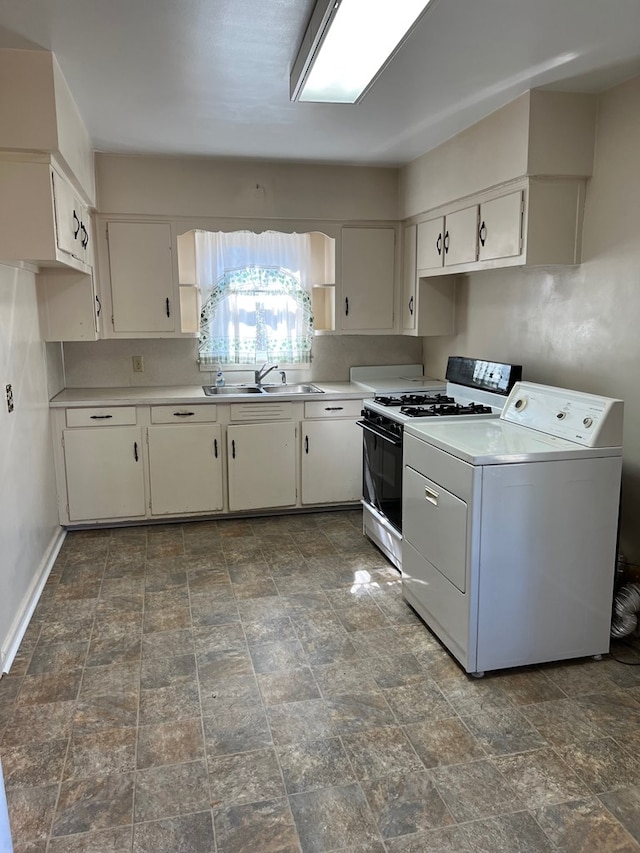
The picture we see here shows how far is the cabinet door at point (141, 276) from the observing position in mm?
4172

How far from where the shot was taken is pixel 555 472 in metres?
2.46

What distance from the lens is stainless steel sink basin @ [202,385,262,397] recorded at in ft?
15.0

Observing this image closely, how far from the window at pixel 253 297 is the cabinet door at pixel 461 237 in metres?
1.26

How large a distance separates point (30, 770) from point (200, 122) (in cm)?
301

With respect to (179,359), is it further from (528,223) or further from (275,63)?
(528,223)

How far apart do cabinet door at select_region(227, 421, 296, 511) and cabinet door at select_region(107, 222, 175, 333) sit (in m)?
0.93

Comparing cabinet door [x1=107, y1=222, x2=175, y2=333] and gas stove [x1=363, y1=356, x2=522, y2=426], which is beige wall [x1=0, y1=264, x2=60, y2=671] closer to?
cabinet door [x1=107, y1=222, x2=175, y2=333]

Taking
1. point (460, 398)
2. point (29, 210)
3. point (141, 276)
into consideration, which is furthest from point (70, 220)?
point (460, 398)

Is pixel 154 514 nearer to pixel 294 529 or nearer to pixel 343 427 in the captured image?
pixel 294 529

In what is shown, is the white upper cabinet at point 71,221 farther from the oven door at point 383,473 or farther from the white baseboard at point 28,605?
the oven door at point 383,473

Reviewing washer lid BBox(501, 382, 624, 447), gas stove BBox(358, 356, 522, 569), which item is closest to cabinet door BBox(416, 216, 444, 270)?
gas stove BBox(358, 356, 522, 569)

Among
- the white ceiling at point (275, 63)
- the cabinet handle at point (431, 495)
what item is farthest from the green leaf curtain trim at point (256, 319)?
the cabinet handle at point (431, 495)

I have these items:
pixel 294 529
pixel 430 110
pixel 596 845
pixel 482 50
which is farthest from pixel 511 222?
Result: pixel 596 845

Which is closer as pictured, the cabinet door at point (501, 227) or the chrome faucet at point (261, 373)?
the cabinet door at point (501, 227)
